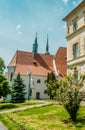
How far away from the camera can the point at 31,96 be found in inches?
2169

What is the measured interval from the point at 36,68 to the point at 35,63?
6.67ft

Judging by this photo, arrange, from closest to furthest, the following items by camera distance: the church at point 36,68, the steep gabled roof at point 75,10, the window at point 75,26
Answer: the steep gabled roof at point 75,10 → the window at point 75,26 → the church at point 36,68

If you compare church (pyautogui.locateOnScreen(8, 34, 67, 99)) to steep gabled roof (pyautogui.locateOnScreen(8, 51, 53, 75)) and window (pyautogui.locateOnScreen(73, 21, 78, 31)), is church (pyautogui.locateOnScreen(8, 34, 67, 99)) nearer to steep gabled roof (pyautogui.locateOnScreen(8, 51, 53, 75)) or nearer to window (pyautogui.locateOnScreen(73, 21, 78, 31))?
steep gabled roof (pyautogui.locateOnScreen(8, 51, 53, 75))

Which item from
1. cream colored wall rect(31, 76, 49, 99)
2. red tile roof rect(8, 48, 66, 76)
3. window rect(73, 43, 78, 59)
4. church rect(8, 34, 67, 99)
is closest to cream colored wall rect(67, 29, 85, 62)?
window rect(73, 43, 78, 59)

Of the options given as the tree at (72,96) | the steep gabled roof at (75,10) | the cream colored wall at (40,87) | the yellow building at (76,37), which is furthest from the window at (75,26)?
the cream colored wall at (40,87)

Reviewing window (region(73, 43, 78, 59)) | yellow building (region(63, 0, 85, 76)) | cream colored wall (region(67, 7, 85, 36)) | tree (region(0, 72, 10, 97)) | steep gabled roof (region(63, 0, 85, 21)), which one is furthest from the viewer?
window (region(73, 43, 78, 59))

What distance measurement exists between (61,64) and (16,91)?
→ 2087 centimetres

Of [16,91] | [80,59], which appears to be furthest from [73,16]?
[16,91]

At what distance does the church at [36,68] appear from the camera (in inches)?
2176

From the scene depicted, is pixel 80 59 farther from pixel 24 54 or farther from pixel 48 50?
pixel 48 50

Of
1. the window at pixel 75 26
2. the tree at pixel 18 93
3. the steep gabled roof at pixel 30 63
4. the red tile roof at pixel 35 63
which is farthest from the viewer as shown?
the red tile roof at pixel 35 63

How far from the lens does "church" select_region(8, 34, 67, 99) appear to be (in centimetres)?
5528

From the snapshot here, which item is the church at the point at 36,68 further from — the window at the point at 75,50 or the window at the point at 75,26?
the window at the point at 75,26

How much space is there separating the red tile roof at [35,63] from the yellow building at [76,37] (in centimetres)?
2408
